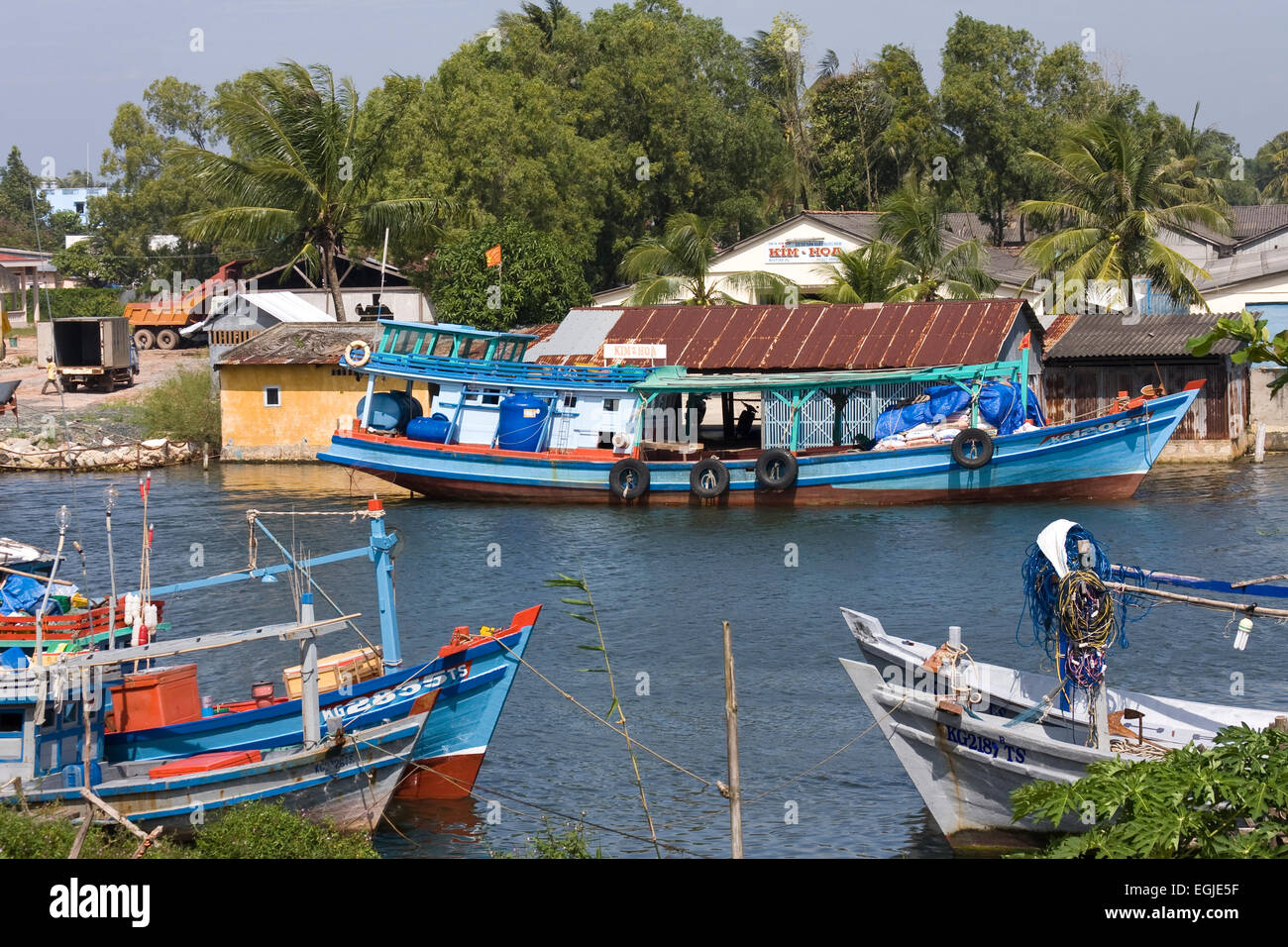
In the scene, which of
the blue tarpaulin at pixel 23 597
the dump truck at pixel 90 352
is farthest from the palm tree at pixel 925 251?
the blue tarpaulin at pixel 23 597

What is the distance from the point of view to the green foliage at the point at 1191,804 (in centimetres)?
854

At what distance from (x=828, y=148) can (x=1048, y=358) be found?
92.0ft

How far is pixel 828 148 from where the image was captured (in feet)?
205

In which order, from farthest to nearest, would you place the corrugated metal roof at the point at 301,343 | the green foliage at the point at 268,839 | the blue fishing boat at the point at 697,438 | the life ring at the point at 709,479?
1. the corrugated metal roof at the point at 301,343
2. the life ring at the point at 709,479
3. the blue fishing boat at the point at 697,438
4. the green foliage at the point at 268,839

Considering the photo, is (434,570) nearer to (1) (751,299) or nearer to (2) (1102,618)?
(2) (1102,618)

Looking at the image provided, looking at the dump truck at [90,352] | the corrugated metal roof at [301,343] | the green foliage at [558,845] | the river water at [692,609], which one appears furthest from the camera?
the dump truck at [90,352]

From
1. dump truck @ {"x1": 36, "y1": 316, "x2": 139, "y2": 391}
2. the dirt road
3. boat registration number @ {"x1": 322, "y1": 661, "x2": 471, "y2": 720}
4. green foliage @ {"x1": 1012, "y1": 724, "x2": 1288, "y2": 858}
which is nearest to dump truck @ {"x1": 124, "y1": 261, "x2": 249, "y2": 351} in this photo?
the dirt road

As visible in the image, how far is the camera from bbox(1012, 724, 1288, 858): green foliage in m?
8.54

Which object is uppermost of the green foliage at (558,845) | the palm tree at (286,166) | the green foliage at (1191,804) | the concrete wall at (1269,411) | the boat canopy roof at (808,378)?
the palm tree at (286,166)

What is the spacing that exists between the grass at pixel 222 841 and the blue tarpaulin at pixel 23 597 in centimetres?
320

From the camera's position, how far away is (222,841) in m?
11.0

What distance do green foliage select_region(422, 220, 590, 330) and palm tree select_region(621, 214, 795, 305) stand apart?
7.53 feet

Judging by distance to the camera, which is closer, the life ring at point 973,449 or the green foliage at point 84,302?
the life ring at point 973,449

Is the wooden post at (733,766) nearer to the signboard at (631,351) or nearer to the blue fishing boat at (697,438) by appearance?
the blue fishing boat at (697,438)
